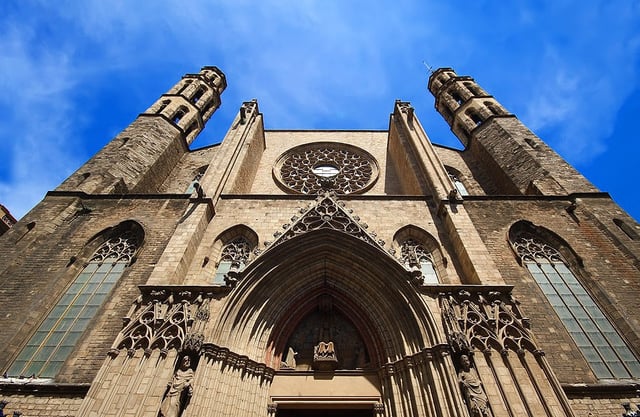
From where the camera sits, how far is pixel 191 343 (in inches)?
229

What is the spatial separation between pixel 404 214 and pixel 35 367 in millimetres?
8909

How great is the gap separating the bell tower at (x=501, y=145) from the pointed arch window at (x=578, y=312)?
2.91m

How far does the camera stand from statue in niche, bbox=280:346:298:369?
710cm

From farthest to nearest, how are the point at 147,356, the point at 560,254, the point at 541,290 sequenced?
the point at 560,254
the point at 541,290
the point at 147,356

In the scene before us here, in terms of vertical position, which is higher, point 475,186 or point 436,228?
point 475,186

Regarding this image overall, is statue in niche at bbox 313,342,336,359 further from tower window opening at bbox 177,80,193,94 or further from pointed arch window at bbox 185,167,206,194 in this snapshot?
tower window opening at bbox 177,80,193,94

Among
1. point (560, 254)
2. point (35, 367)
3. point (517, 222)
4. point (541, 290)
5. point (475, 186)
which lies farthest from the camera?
point (475, 186)

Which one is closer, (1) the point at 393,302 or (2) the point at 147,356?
(2) the point at 147,356

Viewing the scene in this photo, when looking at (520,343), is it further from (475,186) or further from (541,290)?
(475,186)

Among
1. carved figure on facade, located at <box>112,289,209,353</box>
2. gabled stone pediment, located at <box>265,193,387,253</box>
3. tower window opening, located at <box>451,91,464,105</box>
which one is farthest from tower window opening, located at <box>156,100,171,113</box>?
tower window opening, located at <box>451,91,464,105</box>

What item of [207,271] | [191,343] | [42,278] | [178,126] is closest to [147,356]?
[191,343]

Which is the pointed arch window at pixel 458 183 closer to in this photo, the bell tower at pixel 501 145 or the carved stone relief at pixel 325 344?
the bell tower at pixel 501 145

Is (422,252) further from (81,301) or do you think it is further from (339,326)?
(81,301)

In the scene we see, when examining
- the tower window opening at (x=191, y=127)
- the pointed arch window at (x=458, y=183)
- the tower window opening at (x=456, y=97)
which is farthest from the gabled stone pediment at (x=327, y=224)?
the tower window opening at (x=456, y=97)
